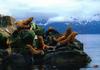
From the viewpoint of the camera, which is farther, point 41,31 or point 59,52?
point 41,31

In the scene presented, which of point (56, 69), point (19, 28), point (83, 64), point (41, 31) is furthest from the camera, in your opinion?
point (41, 31)

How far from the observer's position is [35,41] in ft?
254

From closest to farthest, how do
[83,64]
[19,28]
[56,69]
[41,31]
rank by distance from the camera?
[56,69]
[83,64]
[19,28]
[41,31]

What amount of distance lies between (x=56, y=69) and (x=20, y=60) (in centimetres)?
749

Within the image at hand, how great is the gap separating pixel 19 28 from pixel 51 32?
34.9 ft

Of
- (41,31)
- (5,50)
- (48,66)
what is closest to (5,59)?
(5,50)

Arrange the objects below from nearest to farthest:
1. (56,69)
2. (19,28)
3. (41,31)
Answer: (56,69) → (19,28) → (41,31)

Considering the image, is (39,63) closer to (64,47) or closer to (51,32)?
(64,47)

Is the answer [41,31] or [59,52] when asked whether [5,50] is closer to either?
[59,52]

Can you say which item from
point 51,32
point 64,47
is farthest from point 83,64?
A: point 51,32

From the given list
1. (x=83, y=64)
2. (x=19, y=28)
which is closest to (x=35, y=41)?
(x=19, y=28)

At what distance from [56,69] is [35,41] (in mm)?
10740

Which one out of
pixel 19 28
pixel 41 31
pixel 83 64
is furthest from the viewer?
pixel 41 31

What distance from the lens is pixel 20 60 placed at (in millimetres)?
73375
